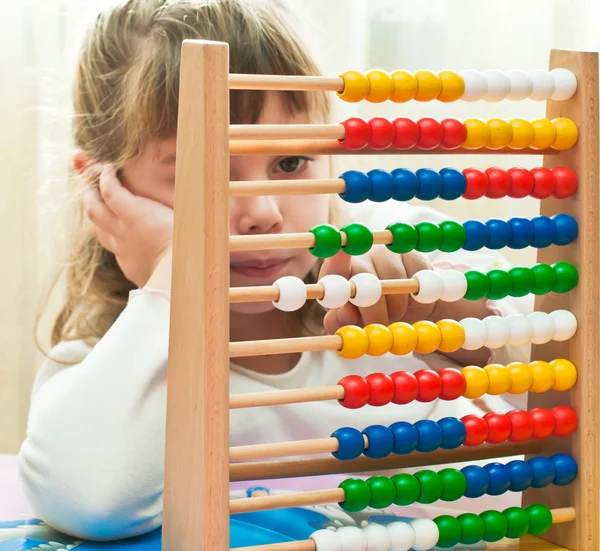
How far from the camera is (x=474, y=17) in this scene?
130cm

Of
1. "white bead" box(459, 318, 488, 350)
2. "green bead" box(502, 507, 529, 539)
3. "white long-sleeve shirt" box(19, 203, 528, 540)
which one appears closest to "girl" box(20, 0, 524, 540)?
"white long-sleeve shirt" box(19, 203, 528, 540)

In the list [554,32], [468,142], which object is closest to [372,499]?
[468,142]

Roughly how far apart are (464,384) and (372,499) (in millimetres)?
138

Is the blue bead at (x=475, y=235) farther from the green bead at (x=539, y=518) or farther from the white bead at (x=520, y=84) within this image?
the green bead at (x=539, y=518)

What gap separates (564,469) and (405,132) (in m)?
0.36

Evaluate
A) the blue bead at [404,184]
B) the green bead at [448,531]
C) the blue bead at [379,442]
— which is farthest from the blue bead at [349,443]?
the blue bead at [404,184]

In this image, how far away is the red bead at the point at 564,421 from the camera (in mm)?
801

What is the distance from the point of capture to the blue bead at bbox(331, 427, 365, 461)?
2.34ft

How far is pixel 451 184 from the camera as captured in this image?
762 millimetres

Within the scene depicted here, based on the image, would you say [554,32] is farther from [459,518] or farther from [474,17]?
[459,518]

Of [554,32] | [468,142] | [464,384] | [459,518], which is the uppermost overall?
[554,32]

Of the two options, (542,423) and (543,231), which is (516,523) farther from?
(543,231)

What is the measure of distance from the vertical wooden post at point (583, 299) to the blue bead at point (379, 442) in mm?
207

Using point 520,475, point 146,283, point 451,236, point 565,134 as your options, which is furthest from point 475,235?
point 146,283
